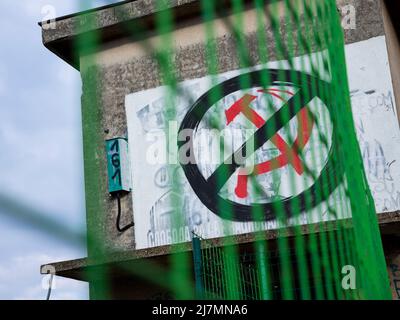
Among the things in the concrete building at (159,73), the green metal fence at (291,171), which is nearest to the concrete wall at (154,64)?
the concrete building at (159,73)

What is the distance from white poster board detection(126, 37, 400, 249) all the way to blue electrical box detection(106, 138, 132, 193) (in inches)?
4.1

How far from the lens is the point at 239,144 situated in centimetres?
564

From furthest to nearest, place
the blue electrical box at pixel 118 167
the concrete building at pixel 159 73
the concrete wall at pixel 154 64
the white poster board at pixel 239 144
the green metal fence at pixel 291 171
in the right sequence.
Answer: the blue electrical box at pixel 118 167, the concrete wall at pixel 154 64, the white poster board at pixel 239 144, the concrete building at pixel 159 73, the green metal fence at pixel 291 171

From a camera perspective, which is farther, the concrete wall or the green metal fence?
the concrete wall

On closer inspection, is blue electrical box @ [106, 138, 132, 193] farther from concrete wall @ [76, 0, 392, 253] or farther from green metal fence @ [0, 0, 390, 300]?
green metal fence @ [0, 0, 390, 300]

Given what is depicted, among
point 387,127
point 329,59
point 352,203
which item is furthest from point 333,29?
point 387,127

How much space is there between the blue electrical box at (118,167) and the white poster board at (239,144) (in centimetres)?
10

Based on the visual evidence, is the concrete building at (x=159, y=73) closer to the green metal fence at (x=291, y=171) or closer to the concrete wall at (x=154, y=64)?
the concrete wall at (x=154, y=64)

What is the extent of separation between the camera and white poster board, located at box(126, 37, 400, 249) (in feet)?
19.5

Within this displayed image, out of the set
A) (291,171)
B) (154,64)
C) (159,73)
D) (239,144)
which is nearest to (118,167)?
(154,64)

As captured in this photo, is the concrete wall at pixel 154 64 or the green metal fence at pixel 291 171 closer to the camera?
the green metal fence at pixel 291 171

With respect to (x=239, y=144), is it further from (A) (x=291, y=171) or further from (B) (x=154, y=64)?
(A) (x=291, y=171)

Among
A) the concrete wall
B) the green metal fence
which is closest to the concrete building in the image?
the concrete wall

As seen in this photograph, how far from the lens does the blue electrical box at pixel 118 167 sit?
6922mm
